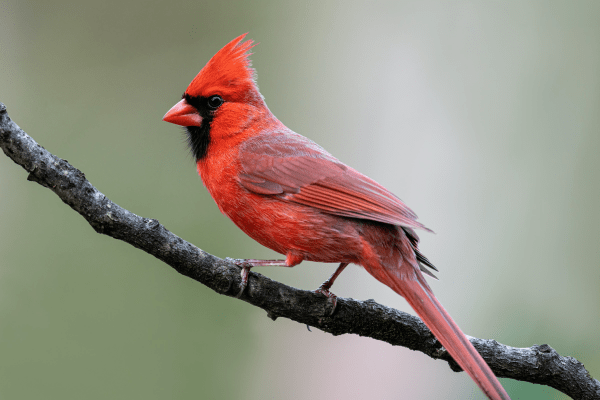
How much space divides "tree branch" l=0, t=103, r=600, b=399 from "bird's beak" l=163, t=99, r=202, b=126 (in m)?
0.75

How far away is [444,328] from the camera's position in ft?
6.39

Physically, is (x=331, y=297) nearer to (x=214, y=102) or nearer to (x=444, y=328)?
(x=444, y=328)

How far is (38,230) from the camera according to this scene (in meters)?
3.73

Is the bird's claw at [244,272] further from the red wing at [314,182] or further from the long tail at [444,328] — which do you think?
the long tail at [444,328]

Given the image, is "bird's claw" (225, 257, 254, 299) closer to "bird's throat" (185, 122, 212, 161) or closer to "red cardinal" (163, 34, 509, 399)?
"red cardinal" (163, 34, 509, 399)

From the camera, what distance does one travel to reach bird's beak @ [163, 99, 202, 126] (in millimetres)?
2430

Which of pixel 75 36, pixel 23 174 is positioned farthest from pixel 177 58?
pixel 23 174

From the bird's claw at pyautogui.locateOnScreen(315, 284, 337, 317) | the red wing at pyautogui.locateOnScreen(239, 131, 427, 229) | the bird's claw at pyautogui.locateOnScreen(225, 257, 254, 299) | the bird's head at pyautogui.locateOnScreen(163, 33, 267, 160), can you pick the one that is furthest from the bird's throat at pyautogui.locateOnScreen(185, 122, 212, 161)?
the bird's claw at pyautogui.locateOnScreen(315, 284, 337, 317)

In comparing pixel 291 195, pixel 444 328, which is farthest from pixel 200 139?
pixel 444 328

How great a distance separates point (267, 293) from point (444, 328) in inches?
23.9

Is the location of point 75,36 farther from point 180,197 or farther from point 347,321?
point 347,321

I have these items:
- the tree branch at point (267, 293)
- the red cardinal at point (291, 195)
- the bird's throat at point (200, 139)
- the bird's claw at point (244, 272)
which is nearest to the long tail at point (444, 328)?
the red cardinal at point (291, 195)

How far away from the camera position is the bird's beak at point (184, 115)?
243 centimetres

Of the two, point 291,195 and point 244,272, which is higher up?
point 291,195
